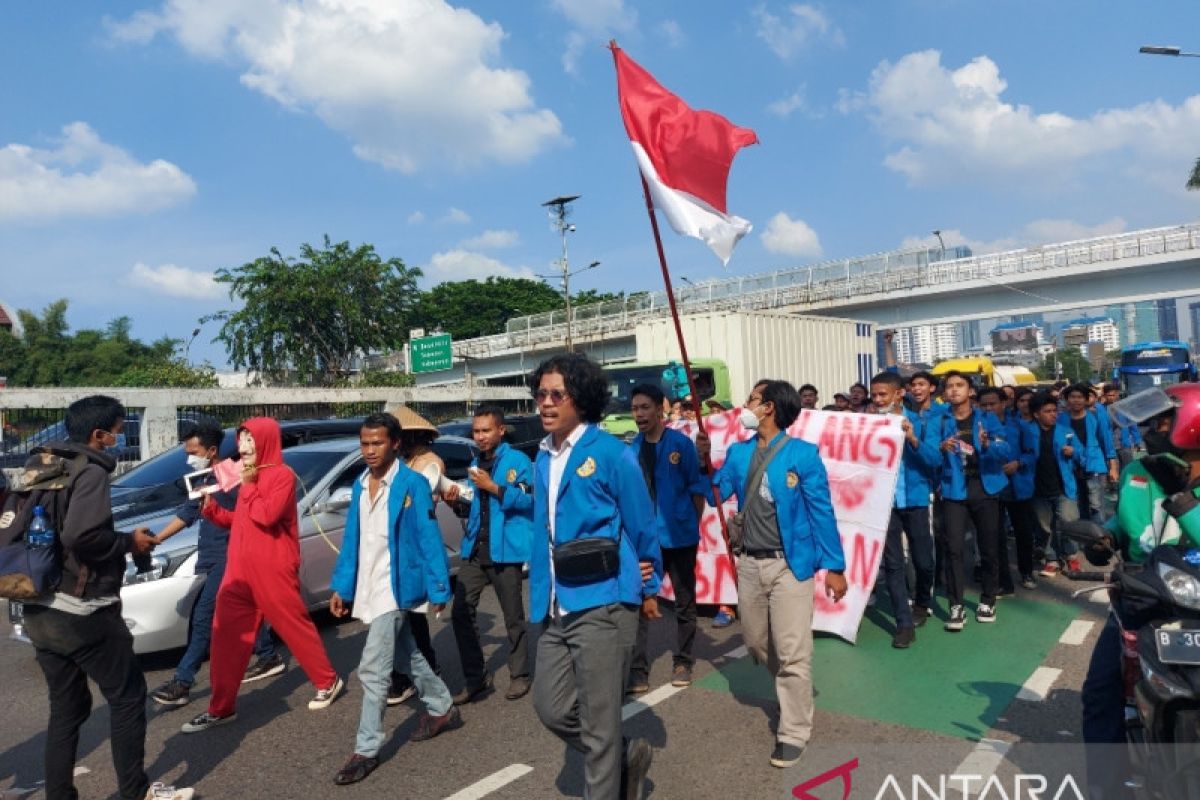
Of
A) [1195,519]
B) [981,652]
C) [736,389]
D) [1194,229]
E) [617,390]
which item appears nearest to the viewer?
[1195,519]

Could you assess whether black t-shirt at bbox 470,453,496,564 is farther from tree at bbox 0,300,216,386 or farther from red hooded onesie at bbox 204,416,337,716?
tree at bbox 0,300,216,386

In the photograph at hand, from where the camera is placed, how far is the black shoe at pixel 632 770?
338 cm

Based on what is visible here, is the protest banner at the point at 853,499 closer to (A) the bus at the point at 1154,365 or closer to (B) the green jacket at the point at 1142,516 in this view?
(B) the green jacket at the point at 1142,516

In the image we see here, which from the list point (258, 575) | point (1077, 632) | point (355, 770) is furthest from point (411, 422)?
point (1077, 632)

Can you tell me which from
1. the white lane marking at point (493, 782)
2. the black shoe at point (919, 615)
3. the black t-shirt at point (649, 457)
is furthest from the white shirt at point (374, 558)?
the black shoe at point (919, 615)

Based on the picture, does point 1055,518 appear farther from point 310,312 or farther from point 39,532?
point 310,312

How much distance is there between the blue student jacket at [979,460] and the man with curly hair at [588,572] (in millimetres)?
3626

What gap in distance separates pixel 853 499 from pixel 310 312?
36.4 m

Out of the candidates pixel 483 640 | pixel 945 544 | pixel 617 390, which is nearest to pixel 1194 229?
pixel 617 390

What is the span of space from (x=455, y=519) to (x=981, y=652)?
14.7 ft

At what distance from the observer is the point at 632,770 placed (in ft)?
11.1

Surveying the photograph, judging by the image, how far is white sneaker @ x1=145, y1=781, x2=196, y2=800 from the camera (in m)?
3.79

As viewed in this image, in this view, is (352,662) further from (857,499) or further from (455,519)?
(857,499)

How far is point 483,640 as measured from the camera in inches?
268
